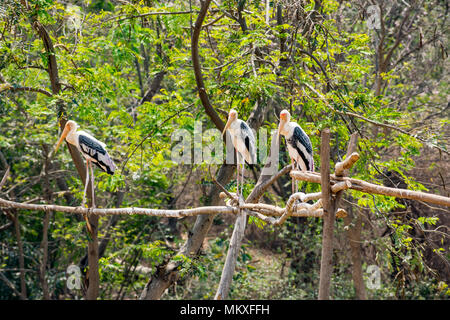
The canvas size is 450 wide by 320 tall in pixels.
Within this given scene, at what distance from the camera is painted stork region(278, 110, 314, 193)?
533cm

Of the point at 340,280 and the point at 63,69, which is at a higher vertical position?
the point at 63,69

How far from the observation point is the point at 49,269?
416 inches

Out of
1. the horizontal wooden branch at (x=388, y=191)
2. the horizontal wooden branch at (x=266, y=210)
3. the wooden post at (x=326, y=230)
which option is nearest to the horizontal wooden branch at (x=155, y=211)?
the horizontal wooden branch at (x=266, y=210)

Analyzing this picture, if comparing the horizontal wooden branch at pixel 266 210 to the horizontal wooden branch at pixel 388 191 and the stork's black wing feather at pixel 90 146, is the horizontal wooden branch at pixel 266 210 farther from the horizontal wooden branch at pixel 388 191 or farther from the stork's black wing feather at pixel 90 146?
the stork's black wing feather at pixel 90 146

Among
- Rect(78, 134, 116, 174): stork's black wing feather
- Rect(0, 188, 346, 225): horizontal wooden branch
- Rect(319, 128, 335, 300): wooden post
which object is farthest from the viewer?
Rect(78, 134, 116, 174): stork's black wing feather

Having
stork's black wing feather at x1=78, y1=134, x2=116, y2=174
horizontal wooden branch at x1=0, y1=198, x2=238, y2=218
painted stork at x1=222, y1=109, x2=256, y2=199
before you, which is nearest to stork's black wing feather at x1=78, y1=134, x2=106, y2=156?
stork's black wing feather at x1=78, y1=134, x2=116, y2=174

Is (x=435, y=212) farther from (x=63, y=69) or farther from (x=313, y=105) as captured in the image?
(x=63, y=69)

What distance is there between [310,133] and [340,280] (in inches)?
186

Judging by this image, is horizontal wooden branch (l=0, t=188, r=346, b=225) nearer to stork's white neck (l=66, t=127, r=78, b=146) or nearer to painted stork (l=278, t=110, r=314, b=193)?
painted stork (l=278, t=110, r=314, b=193)

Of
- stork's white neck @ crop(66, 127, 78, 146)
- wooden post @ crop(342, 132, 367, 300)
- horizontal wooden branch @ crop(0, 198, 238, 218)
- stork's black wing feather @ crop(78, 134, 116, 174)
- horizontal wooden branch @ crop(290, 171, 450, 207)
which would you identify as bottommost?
wooden post @ crop(342, 132, 367, 300)

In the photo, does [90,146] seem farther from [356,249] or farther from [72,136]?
[356,249]

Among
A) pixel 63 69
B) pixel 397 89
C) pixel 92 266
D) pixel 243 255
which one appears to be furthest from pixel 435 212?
pixel 63 69

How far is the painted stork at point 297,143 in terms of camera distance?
17.5 ft
